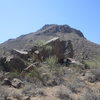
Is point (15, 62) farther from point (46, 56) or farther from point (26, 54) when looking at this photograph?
point (46, 56)

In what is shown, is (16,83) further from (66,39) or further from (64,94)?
(66,39)

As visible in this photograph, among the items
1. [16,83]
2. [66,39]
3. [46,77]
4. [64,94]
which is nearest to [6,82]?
[16,83]

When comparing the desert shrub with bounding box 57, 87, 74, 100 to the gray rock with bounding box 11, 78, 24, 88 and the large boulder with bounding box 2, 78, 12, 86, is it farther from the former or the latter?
the large boulder with bounding box 2, 78, 12, 86

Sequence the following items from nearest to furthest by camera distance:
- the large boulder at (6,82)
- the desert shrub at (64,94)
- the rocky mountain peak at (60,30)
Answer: the desert shrub at (64,94), the large boulder at (6,82), the rocky mountain peak at (60,30)

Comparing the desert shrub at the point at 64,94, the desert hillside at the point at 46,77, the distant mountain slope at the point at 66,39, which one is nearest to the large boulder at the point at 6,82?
the desert hillside at the point at 46,77

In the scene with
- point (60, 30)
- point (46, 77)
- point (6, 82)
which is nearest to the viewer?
point (6, 82)

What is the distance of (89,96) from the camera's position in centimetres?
1017

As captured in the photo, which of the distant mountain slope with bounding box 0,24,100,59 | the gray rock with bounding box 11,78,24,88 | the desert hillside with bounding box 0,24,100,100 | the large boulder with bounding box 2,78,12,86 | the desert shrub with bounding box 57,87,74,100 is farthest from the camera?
the distant mountain slope with bounding box 0,24,100,59

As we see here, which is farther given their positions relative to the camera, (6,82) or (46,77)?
(46,77)

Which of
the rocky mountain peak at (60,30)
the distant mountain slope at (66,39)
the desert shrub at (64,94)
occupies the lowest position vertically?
the desert shrub at (64,94)

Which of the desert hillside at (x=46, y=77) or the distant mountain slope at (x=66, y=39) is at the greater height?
the distant mountain slope at (x=66, y=39)

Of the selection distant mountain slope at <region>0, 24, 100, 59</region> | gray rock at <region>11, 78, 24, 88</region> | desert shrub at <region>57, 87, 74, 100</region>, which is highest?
distant mountain slope at <region>0, 24, 100, 59</region>

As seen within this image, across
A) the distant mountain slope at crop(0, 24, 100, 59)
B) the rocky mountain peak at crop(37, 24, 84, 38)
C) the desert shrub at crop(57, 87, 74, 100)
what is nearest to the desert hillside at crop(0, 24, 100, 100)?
the desert shrub at crop(57, 87, 74, 100)

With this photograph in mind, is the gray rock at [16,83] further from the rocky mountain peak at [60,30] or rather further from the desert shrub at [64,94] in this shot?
the rocky mountain peak at [60,30]
